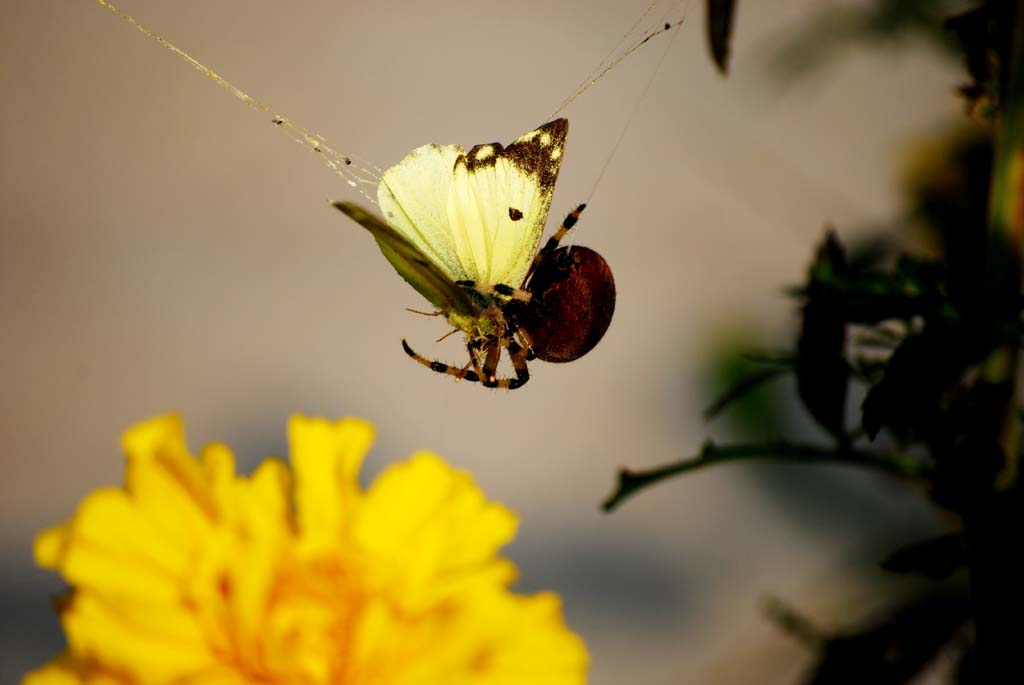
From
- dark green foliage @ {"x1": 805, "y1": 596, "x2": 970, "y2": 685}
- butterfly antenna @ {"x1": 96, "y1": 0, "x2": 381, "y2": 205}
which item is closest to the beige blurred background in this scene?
butterfly antenna @ {"x1": 96, "y1": 0, "x2": 381, "y2": 205}

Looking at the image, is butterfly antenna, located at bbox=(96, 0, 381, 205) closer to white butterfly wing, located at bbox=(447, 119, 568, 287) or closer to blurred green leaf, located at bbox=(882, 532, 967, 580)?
white butterfly wing, located at bbox=(447, 119, 568, 287)

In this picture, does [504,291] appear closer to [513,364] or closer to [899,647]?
[513,364]

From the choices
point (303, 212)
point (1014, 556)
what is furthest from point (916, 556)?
point (303, 212)

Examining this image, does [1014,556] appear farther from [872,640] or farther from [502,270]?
[502,270]

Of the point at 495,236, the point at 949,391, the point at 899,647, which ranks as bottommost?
the point at 899,647

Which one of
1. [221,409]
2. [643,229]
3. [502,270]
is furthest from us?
[643,229]

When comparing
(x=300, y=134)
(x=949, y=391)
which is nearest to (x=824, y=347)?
(x=949, y=391)
